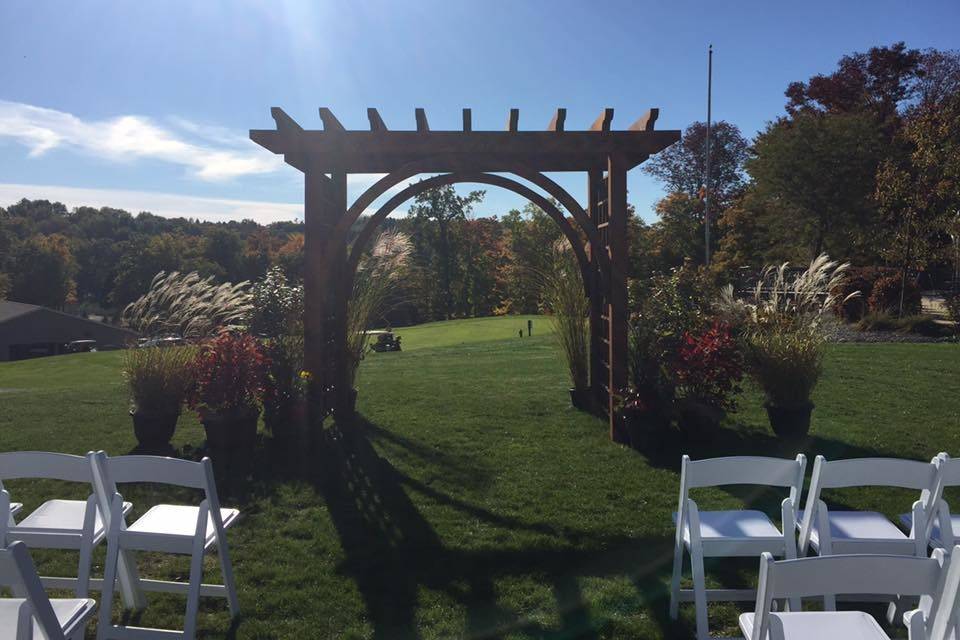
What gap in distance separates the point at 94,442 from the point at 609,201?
193 inches

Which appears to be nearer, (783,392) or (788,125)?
(783,392)

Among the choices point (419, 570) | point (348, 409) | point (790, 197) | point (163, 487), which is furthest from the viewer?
point (790, 197)

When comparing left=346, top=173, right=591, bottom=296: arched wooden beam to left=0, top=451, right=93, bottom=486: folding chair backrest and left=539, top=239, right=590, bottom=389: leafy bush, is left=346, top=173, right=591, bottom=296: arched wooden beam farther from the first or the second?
left=0, top=451, right=93, bottom=486: folding chair backrest

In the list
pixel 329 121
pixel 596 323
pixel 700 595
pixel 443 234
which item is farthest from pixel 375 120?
pixel 443 234

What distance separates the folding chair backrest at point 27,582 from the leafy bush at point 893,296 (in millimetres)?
16503

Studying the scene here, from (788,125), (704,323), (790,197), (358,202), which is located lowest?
(704,323)

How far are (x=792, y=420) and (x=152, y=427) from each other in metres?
5.17

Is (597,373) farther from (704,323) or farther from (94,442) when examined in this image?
(94,442)

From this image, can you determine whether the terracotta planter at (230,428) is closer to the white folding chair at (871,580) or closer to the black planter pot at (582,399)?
the black planter pot at (582,399)

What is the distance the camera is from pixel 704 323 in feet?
19.6

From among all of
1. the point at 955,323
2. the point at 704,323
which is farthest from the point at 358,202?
the point at 955,323

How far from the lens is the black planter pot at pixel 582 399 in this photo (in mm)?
6965

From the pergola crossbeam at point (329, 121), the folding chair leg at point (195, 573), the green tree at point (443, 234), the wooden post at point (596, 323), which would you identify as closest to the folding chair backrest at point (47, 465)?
the folding chair leg at point (195, 573)

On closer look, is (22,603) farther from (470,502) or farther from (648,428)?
(648,428)
